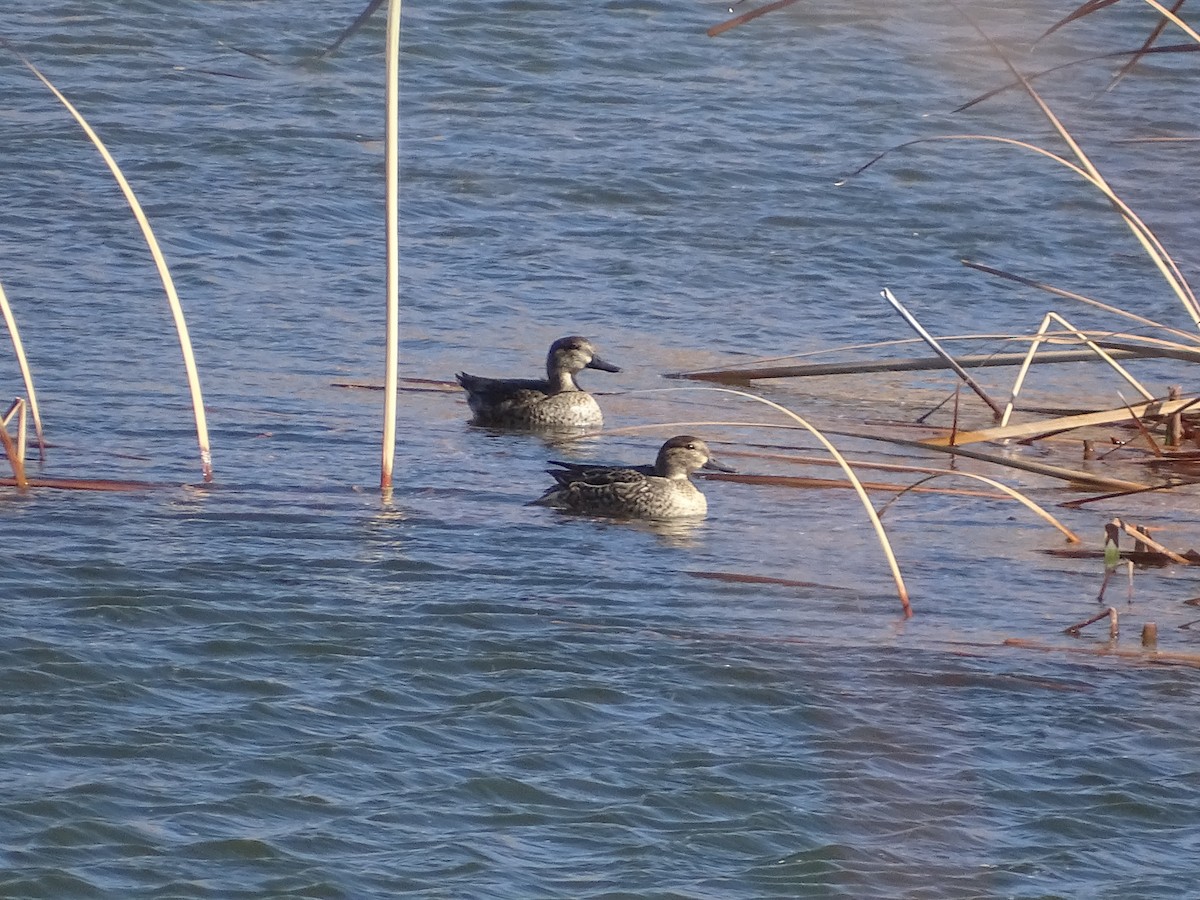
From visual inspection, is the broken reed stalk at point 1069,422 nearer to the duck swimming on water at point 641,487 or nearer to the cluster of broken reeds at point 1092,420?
the cluster of broken reeds at point 1092,420

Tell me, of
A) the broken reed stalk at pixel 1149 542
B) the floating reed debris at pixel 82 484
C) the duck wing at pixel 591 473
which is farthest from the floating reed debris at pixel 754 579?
the floating reed debris at pixel 82 484

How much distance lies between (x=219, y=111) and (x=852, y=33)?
607cm

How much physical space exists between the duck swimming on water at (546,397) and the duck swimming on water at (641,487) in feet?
4.32

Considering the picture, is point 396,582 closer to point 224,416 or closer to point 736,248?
point 224,416

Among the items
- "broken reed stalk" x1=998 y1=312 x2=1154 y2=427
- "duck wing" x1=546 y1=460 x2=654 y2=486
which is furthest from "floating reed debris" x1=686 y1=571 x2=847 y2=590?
"duck wing" x1=546 y1=460 x2=654 y2=486

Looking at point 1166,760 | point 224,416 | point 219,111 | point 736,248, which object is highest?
point 219,111

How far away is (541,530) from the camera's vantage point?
25.4 ft

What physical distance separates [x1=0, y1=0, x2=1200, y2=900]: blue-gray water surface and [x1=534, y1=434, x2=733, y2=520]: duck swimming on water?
116 mm

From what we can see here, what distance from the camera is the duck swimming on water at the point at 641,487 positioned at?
8047 mm

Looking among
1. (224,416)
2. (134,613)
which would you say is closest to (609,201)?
(224,416)

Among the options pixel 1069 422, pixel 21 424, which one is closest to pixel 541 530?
pixel 21 424

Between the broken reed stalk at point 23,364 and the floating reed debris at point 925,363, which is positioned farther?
the broken reed stalk at point 23,364

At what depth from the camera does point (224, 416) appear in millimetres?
9094

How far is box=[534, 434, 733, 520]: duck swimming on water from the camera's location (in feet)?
26.4
